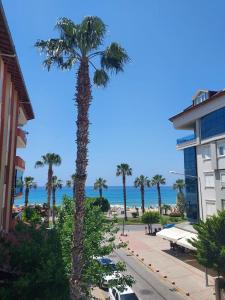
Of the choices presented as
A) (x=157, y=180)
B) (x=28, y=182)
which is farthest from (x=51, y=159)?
(x=157, y=180)

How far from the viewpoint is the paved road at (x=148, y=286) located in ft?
84.3

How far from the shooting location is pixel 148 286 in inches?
1118

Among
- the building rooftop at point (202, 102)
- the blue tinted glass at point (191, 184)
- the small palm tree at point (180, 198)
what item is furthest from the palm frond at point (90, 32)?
the small palm tree at point (180, 198)

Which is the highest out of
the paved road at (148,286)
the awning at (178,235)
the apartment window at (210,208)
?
the apartment window at (210,208)

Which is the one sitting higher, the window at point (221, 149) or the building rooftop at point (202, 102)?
the building rooftop at point (202, 102)

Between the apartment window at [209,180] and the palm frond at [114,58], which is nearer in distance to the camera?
the palm frond at [114,58]

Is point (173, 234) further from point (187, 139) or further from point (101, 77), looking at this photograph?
point (101, 77)

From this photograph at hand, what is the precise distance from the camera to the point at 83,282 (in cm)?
1594

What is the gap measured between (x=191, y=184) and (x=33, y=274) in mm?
33512

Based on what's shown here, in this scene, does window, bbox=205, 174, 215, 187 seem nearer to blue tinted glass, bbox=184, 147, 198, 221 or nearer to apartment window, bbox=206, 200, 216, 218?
apartment window, bbox=206, 200, 216, 218

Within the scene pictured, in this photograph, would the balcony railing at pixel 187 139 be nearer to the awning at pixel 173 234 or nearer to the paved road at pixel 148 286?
the awning at pixel 173 234

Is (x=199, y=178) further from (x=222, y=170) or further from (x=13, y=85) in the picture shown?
(x=13, y=85)

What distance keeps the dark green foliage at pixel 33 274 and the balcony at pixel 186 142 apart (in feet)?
100

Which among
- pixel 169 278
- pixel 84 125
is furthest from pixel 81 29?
pixel 169 278
